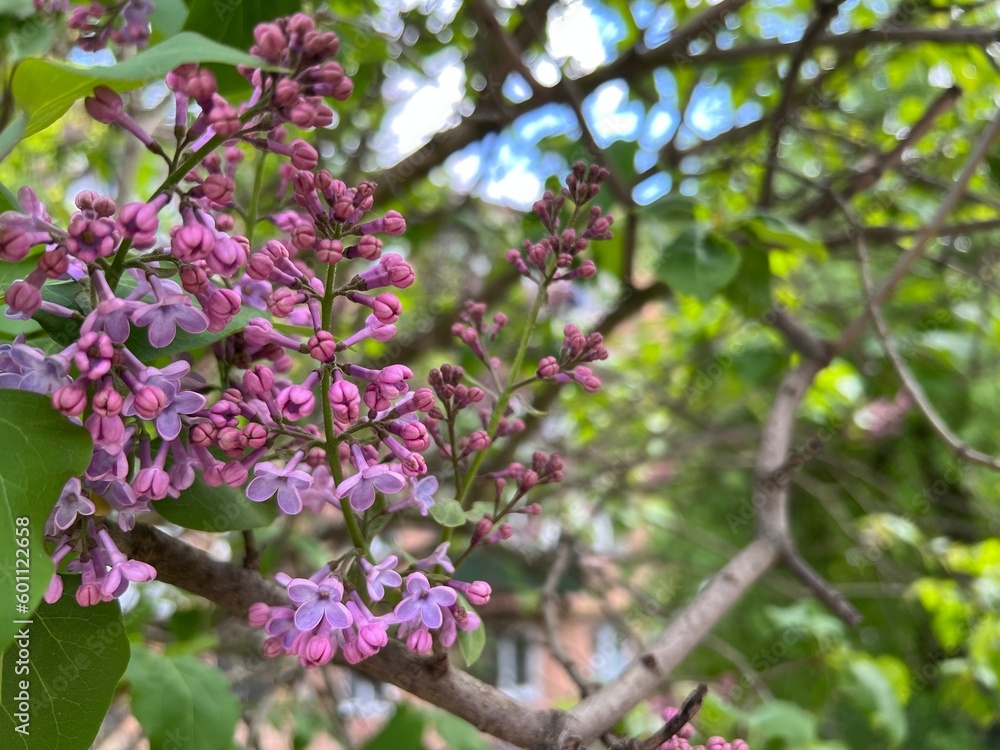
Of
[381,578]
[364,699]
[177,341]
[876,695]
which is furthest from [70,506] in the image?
[364,699]

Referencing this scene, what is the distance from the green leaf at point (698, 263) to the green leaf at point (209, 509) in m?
0.97

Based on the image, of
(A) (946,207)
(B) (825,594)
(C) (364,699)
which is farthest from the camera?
(C) (364,699)

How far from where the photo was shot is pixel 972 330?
3.21 meters

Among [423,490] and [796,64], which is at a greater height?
[796,64]

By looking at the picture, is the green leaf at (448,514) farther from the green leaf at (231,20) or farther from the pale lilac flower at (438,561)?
the green leaf at (231,20)

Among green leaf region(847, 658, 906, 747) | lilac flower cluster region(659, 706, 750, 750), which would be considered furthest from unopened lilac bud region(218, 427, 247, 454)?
green leaf region(847, 658, 906, 747)

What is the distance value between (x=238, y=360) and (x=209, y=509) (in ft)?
0.55

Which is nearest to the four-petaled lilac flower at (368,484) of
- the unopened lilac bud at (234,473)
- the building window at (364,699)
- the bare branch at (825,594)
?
the unopened lilac bud at (234,473)

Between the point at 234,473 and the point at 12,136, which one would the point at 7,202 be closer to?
the point at 12,136

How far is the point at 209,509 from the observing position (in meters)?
0.91

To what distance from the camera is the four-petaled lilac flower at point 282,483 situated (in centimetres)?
77

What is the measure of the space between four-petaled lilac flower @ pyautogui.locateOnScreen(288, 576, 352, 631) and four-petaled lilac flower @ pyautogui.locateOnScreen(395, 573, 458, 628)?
0.07 m

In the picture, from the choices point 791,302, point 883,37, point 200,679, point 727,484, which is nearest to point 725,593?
point 200,679

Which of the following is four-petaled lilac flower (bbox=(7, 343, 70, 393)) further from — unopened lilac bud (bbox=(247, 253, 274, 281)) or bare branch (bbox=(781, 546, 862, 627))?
bare branch (bbox=(781, 546, 862, 627))
